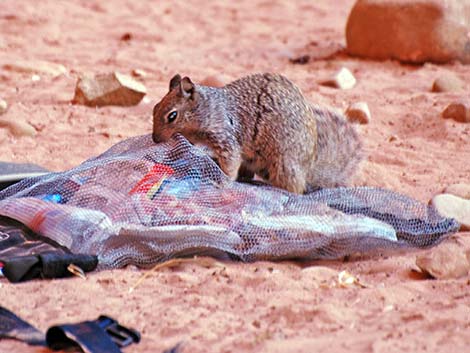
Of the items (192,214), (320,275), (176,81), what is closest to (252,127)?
(176,81)

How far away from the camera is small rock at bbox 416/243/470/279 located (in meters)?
3.96

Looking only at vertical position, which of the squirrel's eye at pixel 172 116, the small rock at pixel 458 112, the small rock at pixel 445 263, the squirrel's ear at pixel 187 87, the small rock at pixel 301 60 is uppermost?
the squirrel's ear at pixel 187 87

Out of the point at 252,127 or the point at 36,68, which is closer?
the point at 252,127

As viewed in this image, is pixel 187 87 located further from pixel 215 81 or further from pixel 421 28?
pixel 421 28

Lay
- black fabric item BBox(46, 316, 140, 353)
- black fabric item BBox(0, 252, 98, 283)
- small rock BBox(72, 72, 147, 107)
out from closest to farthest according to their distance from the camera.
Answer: black fabric item BBox(46, 316, 140, 353)
black fabric item BBox(0, 252, 98, 283)
small rock BBox(72, 72, 147, 107)

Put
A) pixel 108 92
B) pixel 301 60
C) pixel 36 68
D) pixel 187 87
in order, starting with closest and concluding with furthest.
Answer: pixel 187 87 < pixel 108 92 < pixel 36 68 < pixel 301 60

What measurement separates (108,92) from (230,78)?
3.56 feet

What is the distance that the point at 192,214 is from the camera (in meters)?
4.23

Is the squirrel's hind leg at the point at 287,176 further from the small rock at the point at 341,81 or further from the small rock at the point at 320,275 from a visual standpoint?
the small rock at the point at 341,81

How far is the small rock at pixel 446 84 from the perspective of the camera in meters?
7.24

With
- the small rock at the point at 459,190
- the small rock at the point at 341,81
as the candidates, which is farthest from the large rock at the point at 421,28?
the small rock at the point at 459,190

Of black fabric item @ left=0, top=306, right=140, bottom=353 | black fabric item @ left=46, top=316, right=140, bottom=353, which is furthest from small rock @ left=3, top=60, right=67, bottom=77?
black fabric item @ left=46, top=316, right=140, bottom=353

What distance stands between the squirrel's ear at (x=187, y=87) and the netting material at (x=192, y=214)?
384 millimetres

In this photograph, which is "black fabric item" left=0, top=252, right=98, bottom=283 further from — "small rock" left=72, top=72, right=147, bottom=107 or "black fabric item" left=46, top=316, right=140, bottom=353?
"small rock" left=72, top=72, right=147, bottom=107
